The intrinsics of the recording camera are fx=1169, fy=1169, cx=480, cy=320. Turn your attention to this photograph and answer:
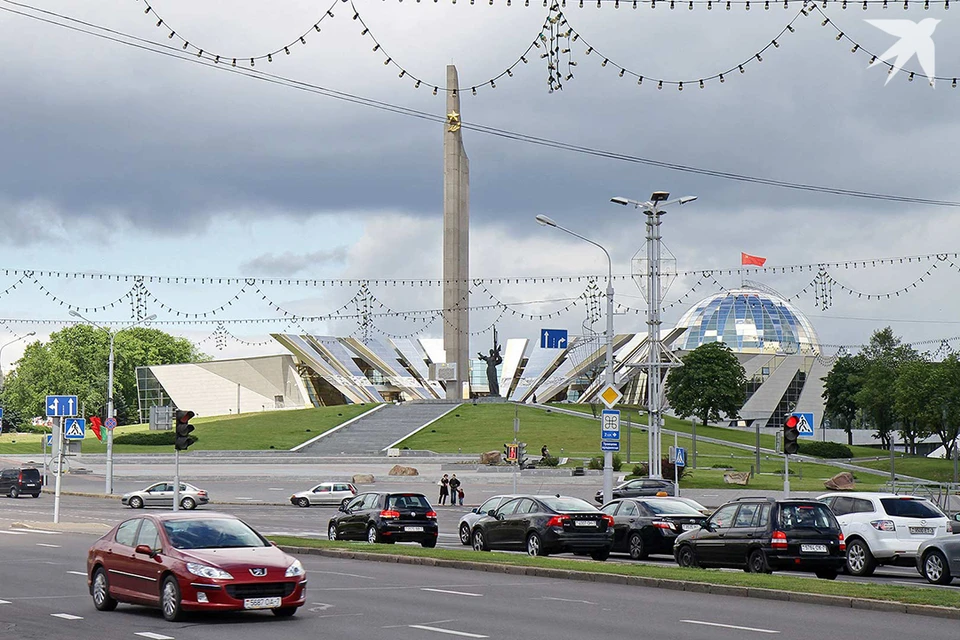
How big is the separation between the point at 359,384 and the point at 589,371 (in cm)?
2501

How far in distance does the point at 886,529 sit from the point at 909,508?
72cm

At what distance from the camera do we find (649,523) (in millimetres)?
25750

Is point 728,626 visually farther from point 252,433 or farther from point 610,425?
point 252,433

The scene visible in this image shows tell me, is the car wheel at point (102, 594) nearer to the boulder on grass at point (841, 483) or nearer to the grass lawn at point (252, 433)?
the boulder on grass at point (841, 483)

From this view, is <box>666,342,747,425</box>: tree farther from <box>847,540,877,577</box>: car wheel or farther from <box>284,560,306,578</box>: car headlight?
<box>284,560,306,578</box>: car headlight

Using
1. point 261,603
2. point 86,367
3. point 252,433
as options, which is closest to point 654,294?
point 261,603

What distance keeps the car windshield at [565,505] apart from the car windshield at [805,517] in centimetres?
616

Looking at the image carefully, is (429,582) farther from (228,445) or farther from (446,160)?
(446,160)

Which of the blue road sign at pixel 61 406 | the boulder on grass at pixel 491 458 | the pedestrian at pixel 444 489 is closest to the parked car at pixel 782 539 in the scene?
the blue road sign at pixel 61 406

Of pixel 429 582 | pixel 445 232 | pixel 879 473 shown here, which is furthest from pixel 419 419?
pixel 429 582

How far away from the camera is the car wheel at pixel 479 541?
26825 mm

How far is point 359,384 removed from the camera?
127m

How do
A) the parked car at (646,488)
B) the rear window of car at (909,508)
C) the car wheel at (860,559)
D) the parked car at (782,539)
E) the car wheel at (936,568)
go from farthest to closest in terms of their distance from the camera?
the parked car at (646,488), the rear window of car at (909,508), the car wheel at (860,559), the parked car at (782,539), the car wheel at (936,568)

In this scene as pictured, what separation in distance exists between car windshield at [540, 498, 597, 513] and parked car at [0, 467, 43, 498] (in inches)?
1598
